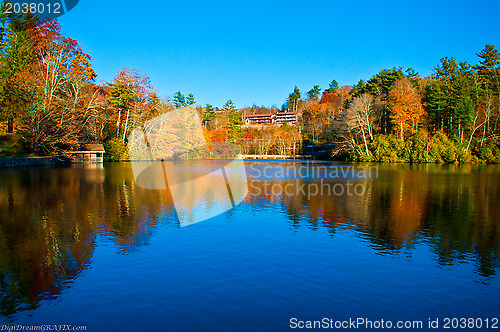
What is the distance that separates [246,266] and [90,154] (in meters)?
55.6

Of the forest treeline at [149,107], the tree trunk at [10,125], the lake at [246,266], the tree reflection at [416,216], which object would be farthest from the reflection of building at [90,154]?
the lake at [246,266]

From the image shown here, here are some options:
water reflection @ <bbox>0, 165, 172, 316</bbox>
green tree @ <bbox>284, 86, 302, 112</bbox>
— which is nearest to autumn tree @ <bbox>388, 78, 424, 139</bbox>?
water reflection @ <bbox>0, 165, 172, 316</bbox>

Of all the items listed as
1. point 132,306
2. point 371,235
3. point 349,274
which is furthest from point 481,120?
point 132,306

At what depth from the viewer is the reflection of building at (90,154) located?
57938 mm

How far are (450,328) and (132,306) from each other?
633 cm

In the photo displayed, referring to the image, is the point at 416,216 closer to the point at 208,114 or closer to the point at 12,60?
the point at 12,60

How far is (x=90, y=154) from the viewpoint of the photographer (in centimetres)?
5884

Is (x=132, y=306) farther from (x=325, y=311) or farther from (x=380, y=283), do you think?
(x=380, y=283)

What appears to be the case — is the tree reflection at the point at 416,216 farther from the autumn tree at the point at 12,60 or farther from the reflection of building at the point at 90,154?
the autumn tree at the point at 12,60

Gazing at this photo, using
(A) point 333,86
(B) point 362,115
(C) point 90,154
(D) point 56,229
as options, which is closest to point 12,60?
(C) point 90,154

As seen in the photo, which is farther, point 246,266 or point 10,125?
point 10,125

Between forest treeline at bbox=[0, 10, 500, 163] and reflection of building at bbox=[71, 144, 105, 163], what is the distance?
5.58 ft

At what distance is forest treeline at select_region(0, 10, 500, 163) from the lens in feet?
167

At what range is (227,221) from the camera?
15.9m
